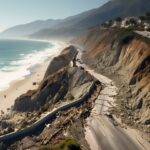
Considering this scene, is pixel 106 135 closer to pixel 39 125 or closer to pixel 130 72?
pixel 39 125

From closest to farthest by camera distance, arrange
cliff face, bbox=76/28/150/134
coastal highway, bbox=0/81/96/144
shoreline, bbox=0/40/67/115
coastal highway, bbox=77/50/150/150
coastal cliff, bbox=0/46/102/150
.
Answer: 1. coastal highway, bbox=77/50/150/150
2. coastal cliff, bbox=0/46/102/150
3. coastal highway, bbox=0/81/96/144
4. cliff face, bbox=76/28/150/134
5. shoreline, bbox=0/40/67/115

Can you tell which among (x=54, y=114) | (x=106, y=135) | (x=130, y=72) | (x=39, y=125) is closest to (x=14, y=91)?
(x=130, y=72)

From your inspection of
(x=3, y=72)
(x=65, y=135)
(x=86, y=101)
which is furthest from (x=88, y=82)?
(x=3, y=72)

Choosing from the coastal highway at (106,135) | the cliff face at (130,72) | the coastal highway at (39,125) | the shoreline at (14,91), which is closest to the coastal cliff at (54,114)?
the coastal highway at (39,125)

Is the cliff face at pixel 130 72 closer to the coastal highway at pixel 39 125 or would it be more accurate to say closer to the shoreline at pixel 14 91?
the coastal highway at pixel 39 125

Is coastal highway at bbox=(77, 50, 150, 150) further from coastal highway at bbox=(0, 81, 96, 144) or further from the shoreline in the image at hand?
the shoreline

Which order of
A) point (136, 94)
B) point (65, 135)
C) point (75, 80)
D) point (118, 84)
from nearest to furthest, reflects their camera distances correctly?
point (65, 135)
point (136, 94)
point (118, 84)
point (75, 80)

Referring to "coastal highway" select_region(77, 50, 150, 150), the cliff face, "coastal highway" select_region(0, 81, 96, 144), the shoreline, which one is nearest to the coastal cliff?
"coastal highway" select_region(0, 81, 96, 144)

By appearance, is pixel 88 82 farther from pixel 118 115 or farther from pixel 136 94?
pixel 118 115
